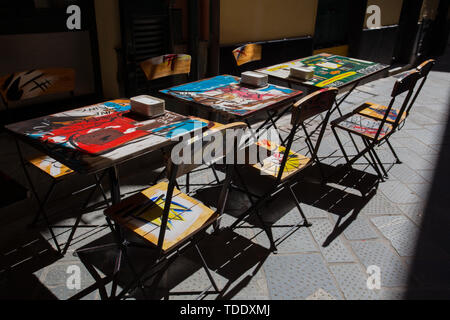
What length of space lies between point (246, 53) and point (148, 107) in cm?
200

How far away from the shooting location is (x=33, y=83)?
2.70 metres

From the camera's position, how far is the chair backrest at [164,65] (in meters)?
3.28

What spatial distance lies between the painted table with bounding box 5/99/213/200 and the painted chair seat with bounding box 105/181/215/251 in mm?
253

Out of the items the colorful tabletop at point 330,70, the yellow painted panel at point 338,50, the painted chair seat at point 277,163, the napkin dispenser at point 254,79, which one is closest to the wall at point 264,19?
the yellow painted panel at point 338,50

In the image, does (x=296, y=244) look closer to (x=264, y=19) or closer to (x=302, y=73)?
(x=302, y=73)

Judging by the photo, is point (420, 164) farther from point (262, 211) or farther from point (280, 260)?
point (280, 260)

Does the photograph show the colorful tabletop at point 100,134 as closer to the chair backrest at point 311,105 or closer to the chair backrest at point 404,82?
the chair backrest at point 311,105

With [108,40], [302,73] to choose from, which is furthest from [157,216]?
[108,40]

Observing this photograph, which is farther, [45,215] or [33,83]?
[33,83]

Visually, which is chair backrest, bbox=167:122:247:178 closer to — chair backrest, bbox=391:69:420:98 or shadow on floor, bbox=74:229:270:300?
shadow on floor, bbox=74:229:270:300

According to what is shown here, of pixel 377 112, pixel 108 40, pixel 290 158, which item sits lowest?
pixel 290 158

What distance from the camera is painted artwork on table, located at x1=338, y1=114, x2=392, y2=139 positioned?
344cm

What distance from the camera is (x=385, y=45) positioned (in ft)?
27.1
